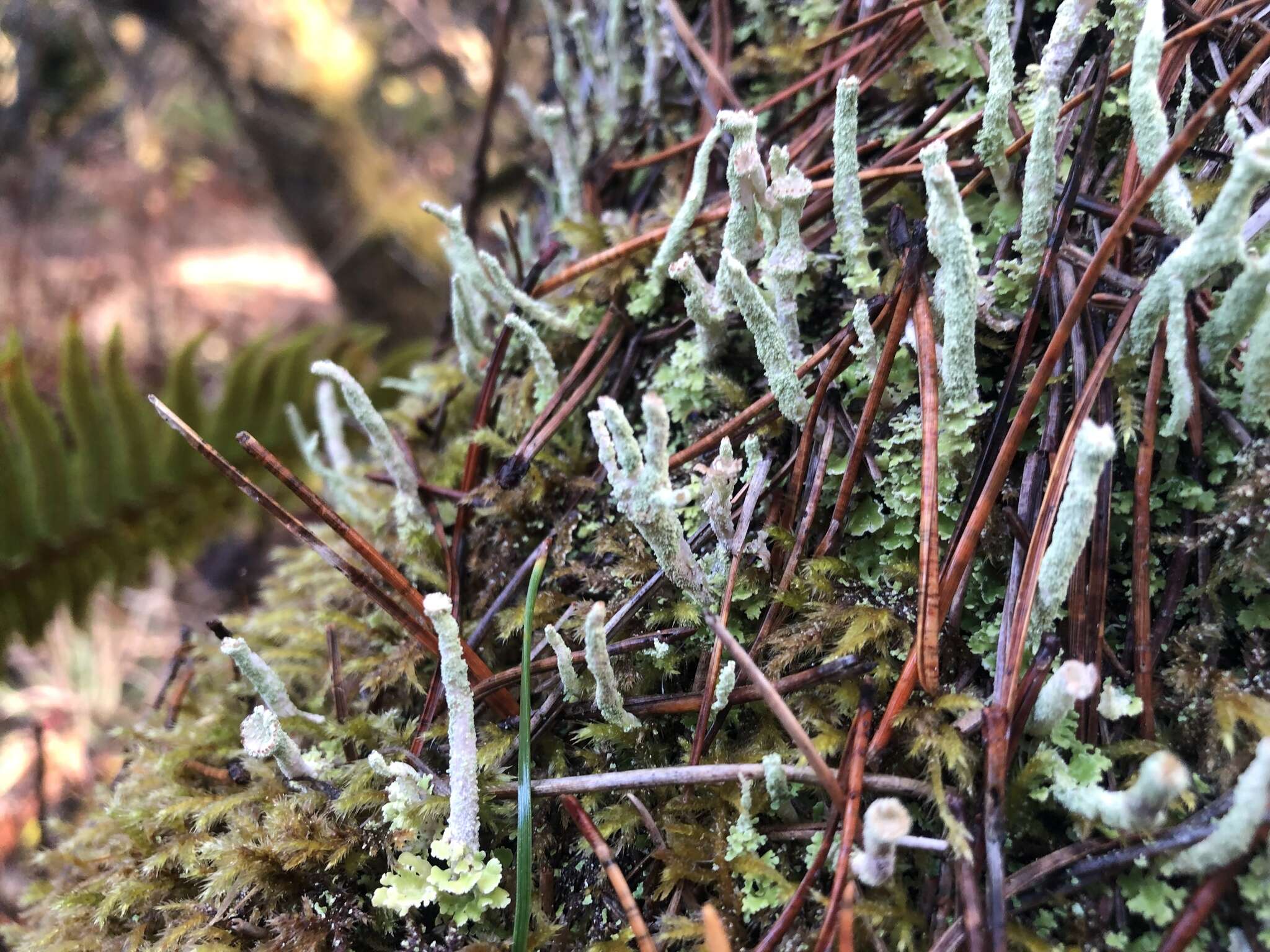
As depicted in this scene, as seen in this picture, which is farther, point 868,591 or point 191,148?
point 191,148

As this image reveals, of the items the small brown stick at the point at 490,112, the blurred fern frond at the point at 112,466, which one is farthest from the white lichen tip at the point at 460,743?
the blurred fern frond at the point at 112,466

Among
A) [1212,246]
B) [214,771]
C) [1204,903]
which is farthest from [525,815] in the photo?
[1212,246]

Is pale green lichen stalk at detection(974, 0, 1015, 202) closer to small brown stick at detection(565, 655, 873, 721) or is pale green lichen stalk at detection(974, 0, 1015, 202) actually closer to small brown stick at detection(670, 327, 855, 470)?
small brown stick at detection(670, 327, 855, 470)

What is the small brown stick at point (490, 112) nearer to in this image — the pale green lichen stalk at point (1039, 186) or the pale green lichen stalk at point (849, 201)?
the pale green lichen stalk at point (849, 201)

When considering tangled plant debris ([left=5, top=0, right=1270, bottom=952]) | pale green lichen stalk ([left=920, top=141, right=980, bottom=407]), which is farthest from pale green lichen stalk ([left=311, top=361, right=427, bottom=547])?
pale green lichen stalk ([left=920, top=141, right=980, bottom=407])

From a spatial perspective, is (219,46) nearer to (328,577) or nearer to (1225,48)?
(328,577)

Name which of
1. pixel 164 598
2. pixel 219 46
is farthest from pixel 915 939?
pixel 219 46
